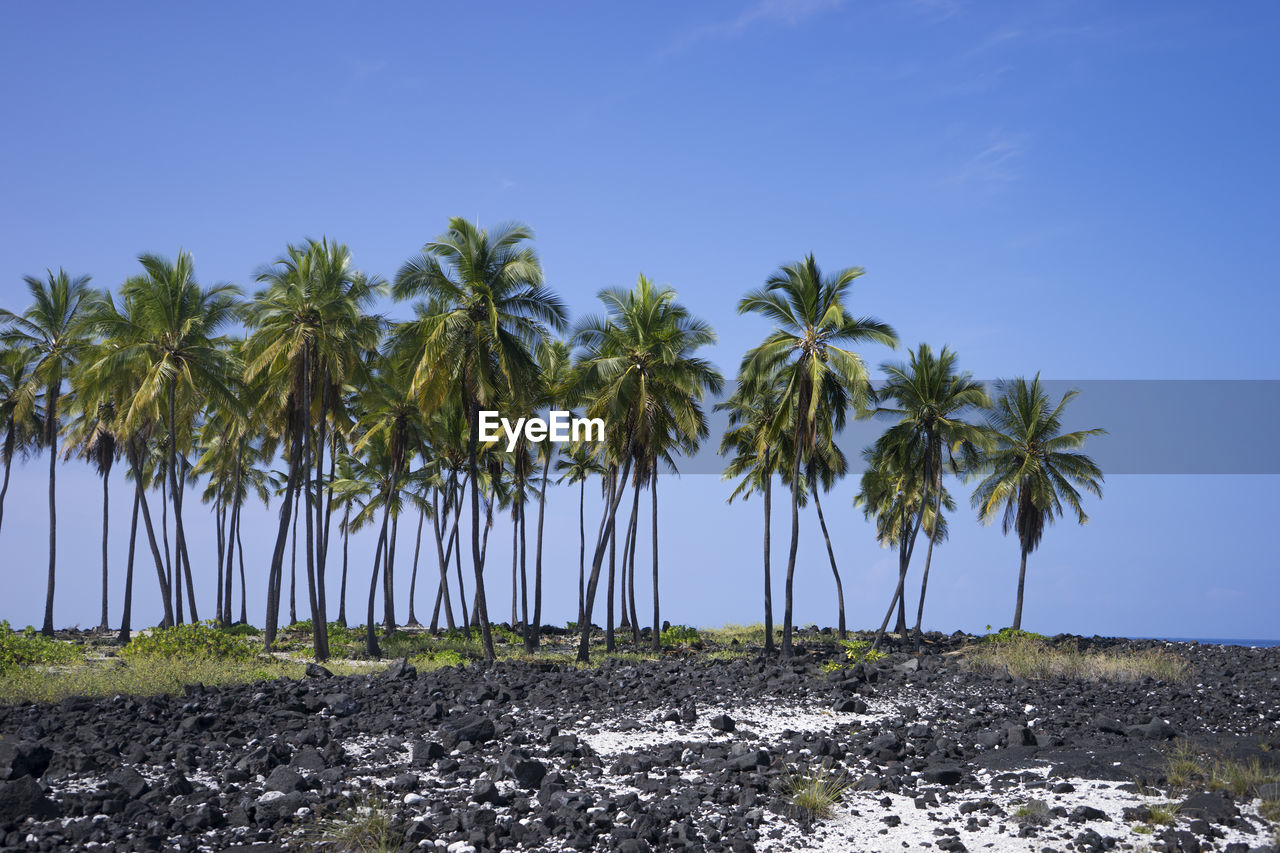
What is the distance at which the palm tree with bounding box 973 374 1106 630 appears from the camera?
3916 centimetres

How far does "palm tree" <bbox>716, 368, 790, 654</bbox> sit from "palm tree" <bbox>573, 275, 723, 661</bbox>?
253cm

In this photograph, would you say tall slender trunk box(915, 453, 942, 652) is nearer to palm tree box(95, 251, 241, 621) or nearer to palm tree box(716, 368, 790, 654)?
palm tree box(716, 368, 790, 654)

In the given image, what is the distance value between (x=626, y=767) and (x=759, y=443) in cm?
2692

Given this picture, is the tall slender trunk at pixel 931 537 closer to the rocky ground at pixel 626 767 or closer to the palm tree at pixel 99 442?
the rocky ground at pixel 626 767

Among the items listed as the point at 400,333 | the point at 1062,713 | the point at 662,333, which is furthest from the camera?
the point at 662,333

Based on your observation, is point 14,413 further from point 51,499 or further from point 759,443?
point 759,443

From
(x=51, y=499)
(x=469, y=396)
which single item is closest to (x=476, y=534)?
(x=469, y=396)

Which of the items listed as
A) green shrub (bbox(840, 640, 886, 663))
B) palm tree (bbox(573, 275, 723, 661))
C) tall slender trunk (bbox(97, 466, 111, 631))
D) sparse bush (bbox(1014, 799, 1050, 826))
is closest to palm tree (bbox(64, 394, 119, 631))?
tall slender trunk (bbox(97, 466, 111, 631))

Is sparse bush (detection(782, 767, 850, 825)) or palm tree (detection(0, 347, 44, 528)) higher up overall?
palm tree (detection(0, 347, 44, 528))

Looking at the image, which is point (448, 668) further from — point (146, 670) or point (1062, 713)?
point (1062, 713)

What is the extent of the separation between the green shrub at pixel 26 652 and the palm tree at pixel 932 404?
2917 cm

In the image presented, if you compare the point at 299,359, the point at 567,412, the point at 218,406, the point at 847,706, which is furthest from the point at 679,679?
the point at 218,406

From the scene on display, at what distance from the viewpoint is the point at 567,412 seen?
107 ft

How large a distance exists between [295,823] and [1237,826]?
31.5 ft
